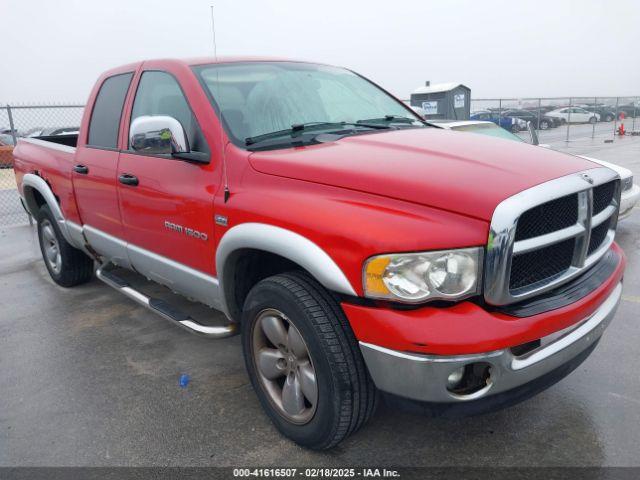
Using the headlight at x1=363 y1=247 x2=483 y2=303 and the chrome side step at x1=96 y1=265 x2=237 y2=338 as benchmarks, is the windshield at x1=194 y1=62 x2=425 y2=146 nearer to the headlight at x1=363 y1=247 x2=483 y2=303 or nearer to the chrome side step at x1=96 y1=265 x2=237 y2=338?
the chrome side step at x1=96 y1=265 x2=237 y2=338

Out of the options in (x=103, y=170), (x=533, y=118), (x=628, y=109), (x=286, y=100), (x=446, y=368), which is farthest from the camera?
(x=628, y=109)

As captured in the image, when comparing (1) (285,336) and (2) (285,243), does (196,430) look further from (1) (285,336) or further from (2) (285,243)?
(2) (285,243)

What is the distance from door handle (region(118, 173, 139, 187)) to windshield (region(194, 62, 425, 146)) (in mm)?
774

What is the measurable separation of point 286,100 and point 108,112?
160 centimetres

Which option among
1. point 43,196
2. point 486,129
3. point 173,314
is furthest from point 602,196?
point 486,129

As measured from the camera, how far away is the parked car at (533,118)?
70.5ft

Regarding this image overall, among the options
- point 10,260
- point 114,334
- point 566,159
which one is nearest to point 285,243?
point 566,159

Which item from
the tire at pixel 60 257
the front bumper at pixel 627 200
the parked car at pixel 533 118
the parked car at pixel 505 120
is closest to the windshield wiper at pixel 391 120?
the tire at pixel 60 257

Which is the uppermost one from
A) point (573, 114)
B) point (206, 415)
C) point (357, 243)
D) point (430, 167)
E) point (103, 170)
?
point (430, 167)

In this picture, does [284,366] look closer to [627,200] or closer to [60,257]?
[60,257]

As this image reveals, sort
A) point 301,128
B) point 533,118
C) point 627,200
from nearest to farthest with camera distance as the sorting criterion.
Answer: point 301,128, point 627,200, point 533,118

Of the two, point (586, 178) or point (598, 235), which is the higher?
point (586, 178)

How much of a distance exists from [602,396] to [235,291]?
2.07m

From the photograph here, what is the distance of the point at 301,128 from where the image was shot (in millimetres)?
3061
